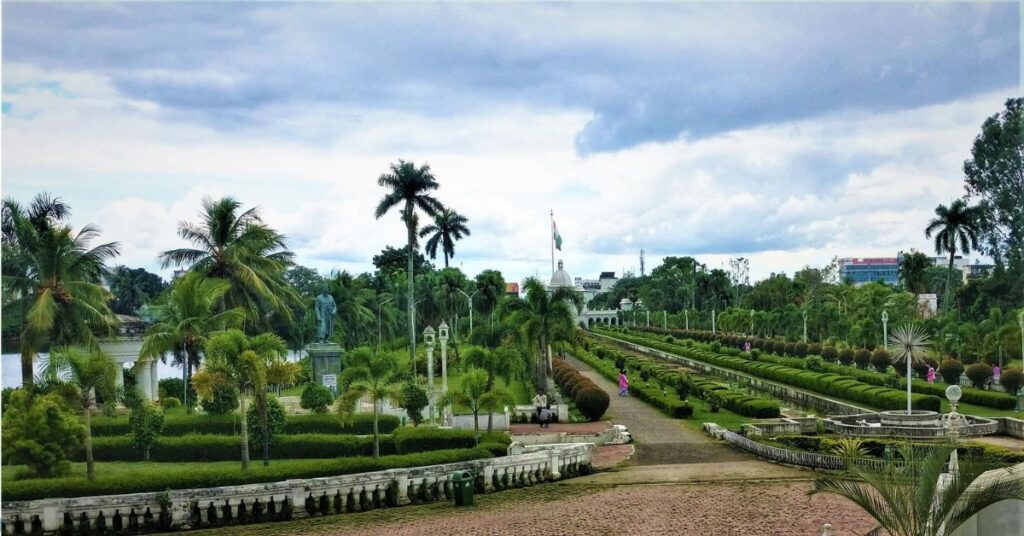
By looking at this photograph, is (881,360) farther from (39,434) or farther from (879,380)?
(39,434)

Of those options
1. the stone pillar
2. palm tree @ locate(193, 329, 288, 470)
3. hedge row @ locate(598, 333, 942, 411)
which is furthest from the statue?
hedge row @ locate(598, 333, 942, 411)

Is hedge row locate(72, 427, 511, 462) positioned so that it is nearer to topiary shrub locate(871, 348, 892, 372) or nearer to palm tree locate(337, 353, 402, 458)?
palm tree locate(337, 353, 402, 458)

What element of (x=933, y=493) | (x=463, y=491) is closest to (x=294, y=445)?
(x=463, y=491)

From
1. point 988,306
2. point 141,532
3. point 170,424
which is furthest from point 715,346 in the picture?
point 141,532

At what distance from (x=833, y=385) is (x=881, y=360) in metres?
8.87

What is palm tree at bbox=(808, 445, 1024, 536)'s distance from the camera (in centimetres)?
891

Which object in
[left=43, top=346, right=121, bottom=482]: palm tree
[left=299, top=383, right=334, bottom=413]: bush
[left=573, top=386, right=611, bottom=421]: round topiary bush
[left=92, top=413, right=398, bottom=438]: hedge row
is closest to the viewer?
[left=43, top=346, right=121, bottom=482]: palm tree

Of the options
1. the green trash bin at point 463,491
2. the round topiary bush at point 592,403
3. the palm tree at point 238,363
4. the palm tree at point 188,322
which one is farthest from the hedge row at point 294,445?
the round topiary bush at point 592,403

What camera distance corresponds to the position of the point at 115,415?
952 inches

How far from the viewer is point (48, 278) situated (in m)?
21.1

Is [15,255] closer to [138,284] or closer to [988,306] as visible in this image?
[988,306]

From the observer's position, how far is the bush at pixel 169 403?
26830mm

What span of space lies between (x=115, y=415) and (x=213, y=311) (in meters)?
5.00

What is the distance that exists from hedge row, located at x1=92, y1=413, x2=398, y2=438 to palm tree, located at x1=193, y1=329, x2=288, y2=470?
135 inches
